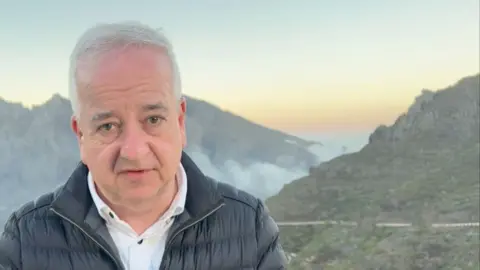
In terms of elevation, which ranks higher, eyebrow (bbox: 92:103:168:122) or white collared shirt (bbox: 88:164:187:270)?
eyebrow (bbox: 92:103:168:122)

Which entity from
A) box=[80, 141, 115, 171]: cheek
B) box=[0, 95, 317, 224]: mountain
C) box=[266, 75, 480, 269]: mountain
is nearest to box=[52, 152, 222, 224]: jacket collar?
box=[80, 141, 115, 171]: cheek

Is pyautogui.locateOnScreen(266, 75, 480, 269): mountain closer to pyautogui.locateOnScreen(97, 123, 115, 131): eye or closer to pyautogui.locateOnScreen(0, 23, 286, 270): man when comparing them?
pyautogui.locateOnScreen(0, 23, 286, 270): man

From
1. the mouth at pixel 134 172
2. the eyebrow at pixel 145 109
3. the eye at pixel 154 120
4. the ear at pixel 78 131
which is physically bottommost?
the mouth at pixel 134 172

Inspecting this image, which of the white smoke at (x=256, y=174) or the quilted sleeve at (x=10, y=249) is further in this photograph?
the white smoke at (x=256, y=174)

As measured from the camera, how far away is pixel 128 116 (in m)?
0.82

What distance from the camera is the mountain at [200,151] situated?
2.10m

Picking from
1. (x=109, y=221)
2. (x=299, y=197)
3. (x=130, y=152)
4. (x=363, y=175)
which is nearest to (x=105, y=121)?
(x=130, y=152)

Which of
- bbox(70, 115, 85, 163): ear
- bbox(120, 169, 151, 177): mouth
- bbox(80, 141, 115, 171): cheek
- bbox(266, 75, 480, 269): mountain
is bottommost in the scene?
bbox(266, 75, 480, 269): mountain

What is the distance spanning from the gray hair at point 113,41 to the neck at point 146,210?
0.16 metres

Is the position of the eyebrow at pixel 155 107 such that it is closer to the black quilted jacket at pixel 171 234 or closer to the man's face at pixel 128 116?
the man's face at pixel 128 116

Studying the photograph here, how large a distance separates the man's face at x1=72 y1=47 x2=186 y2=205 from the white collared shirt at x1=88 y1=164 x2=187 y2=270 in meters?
0.10

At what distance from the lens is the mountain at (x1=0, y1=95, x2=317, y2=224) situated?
6.88 feet

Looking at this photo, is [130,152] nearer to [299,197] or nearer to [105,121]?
[105,121]

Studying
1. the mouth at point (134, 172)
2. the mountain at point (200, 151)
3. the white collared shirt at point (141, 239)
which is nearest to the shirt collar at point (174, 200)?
the white collared shirt at point (141, 239)
